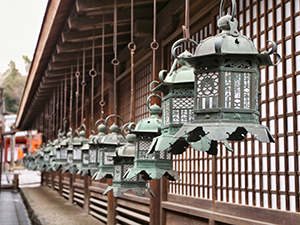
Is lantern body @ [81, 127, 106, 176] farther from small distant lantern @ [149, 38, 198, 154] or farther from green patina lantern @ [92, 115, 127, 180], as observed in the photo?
small distant lantern @ [149, 38, 198, 154]

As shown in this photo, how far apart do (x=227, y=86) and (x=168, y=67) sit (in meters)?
5.05

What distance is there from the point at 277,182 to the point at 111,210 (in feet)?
21.1

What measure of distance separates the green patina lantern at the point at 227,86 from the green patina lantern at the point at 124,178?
75.5 inches

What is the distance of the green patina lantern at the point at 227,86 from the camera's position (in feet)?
7.81

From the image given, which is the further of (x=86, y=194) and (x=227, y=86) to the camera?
(x=86, y=194)

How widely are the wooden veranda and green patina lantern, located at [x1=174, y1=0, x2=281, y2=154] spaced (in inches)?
52.8

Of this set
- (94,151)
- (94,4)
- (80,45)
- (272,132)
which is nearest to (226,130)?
(272,132)

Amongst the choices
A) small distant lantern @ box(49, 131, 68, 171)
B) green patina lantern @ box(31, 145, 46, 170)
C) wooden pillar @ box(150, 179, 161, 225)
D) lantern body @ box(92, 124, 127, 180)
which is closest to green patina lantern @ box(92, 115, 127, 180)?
lantern body @ box(92, 124, 127, 180)

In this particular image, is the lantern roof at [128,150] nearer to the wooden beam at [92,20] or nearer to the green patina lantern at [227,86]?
the green patina lantern at [227,86]

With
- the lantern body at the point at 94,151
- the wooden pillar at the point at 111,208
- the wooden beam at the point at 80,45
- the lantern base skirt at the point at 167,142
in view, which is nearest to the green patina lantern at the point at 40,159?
the wooden pillar at the point at 111,208

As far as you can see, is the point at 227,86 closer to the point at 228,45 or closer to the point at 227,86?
the point at 227,86

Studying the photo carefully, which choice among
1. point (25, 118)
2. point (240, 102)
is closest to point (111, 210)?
point (240, 102)

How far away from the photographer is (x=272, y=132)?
4477 millimetres

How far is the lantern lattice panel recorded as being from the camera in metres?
4.17
